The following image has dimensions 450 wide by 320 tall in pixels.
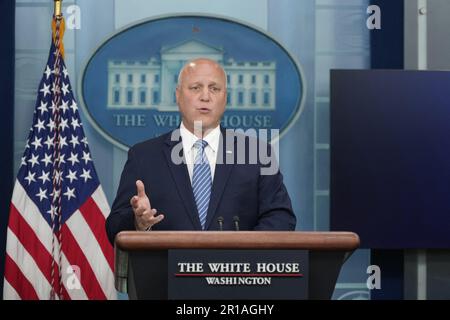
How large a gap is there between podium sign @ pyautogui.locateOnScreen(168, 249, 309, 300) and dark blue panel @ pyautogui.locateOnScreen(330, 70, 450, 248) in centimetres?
260

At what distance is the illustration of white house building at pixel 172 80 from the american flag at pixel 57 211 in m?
0.35

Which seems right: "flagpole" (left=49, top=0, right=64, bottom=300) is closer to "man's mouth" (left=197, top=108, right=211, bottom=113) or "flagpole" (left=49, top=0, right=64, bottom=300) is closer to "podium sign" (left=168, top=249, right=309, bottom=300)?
"man's mouth" (left=197, top=108, right=211, bottom=113)

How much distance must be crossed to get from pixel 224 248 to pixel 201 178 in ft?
2.87

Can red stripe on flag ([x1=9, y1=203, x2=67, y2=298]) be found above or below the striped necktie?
below

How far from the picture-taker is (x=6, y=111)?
4.50 metres

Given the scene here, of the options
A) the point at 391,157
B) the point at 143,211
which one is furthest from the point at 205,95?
the point at 391,157

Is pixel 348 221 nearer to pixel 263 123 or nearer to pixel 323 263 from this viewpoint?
pixel 263 123

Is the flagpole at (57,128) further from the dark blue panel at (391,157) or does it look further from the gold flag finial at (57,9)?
the dark blue panel at (391,157)

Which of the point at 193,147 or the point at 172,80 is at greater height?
the point at 172,80

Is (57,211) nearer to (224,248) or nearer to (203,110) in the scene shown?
(203,110)

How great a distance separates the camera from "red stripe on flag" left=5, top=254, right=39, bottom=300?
428cm

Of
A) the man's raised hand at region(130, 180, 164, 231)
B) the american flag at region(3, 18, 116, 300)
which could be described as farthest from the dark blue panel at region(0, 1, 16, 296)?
the man's raised hand at region(130, 180, 164, 231)

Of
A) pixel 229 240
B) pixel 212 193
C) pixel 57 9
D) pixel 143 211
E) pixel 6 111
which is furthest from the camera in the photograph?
pixel 6 111
